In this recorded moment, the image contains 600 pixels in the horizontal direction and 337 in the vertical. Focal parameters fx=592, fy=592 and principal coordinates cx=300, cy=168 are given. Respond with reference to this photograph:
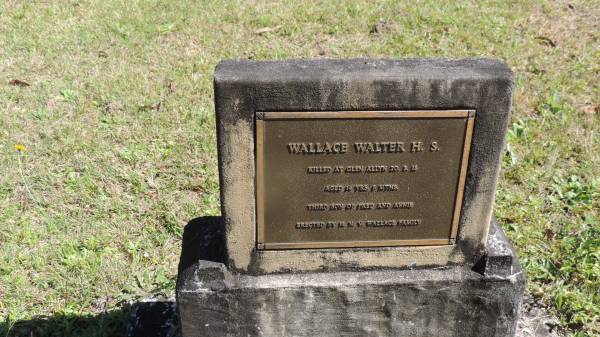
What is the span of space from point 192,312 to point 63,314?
112 centimetres

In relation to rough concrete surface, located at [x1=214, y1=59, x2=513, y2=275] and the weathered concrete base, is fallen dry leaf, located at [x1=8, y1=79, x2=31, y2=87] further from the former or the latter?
rough concrete surface, located at [x1=214, y1=59, x2=513, y2=275]

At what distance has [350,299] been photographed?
103 inches

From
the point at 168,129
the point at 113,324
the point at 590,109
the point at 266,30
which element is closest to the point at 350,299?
the point at 113,324

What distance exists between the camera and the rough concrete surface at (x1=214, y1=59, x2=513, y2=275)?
7.23 feet

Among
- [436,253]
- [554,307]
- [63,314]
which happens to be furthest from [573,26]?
[63,314]

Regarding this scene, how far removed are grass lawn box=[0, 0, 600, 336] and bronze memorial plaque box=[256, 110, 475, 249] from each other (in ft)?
4.10

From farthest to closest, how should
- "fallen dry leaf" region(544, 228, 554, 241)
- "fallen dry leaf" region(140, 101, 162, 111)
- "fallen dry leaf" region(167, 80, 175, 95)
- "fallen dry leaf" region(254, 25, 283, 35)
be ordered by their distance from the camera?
"fallen dry leaf" region(254, 25, 283, 35) < "fallen dry leaf" region(167, 80, 175, 95) < "fallen dry leaf" region(140, 101, 162, 111) < "fallen dry leaf" region(544, 228, 554, 241)

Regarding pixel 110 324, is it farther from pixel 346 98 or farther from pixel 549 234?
pixel 549 234

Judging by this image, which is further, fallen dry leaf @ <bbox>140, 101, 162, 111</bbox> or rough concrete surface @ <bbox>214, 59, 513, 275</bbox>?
fallen dry leaf @ <bbox>140, 101, 162, 111</bbox>

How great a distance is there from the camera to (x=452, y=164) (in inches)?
95.3

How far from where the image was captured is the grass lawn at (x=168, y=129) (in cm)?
349

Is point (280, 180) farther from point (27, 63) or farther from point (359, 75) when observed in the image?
point (27, 63)

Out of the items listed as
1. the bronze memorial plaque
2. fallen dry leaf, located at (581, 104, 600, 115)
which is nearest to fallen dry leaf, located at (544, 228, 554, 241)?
the bronze memorial plaque

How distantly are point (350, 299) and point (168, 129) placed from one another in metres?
2.78
